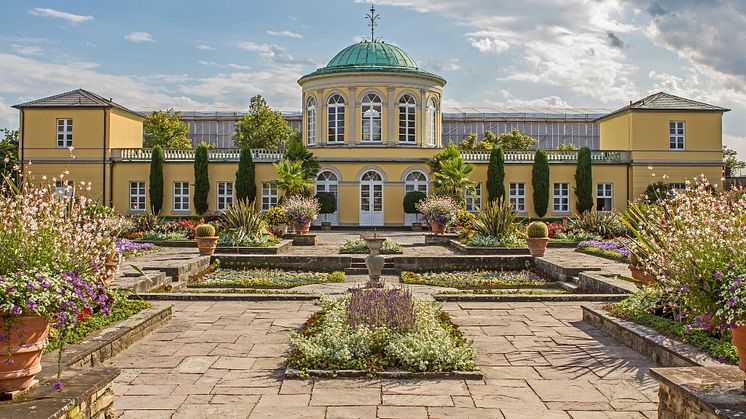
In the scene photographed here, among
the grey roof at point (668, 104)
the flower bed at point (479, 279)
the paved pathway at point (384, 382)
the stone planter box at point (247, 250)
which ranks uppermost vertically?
the grey roof at point (668, 104)

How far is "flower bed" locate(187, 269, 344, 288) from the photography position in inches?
529

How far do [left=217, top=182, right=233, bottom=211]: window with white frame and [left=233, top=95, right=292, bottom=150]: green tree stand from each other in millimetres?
14119

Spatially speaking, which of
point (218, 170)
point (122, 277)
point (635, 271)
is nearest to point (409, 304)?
point (635, 271)

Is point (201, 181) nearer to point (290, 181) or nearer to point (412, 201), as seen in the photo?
point (290, 181)

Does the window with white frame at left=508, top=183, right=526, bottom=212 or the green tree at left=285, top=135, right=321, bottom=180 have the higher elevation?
the green tree at left=285, top=135, right=321, bottom=180

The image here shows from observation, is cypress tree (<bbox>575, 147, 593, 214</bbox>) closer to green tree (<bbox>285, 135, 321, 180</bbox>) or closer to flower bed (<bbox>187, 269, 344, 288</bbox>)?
green tree (<bbox>285, 135, 321, 180</bbox>)

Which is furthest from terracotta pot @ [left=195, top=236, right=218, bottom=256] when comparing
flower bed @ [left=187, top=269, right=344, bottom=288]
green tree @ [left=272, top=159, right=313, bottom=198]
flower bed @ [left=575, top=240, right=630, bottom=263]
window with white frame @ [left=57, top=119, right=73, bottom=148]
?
window with white frame @ [left=57, top=119, right=73, bottom=148]

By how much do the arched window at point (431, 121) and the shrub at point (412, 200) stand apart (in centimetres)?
348

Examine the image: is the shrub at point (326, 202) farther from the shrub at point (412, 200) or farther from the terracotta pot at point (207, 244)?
the terracotta pot at point (207, 244)

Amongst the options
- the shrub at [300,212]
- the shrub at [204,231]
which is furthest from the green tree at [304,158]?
the shrub at [204,231]

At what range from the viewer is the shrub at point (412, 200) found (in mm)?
32219

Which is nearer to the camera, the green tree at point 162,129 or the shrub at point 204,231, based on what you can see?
the shrub at point 204,231

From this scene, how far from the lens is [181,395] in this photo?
19.7 feet

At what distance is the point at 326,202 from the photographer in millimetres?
32094
